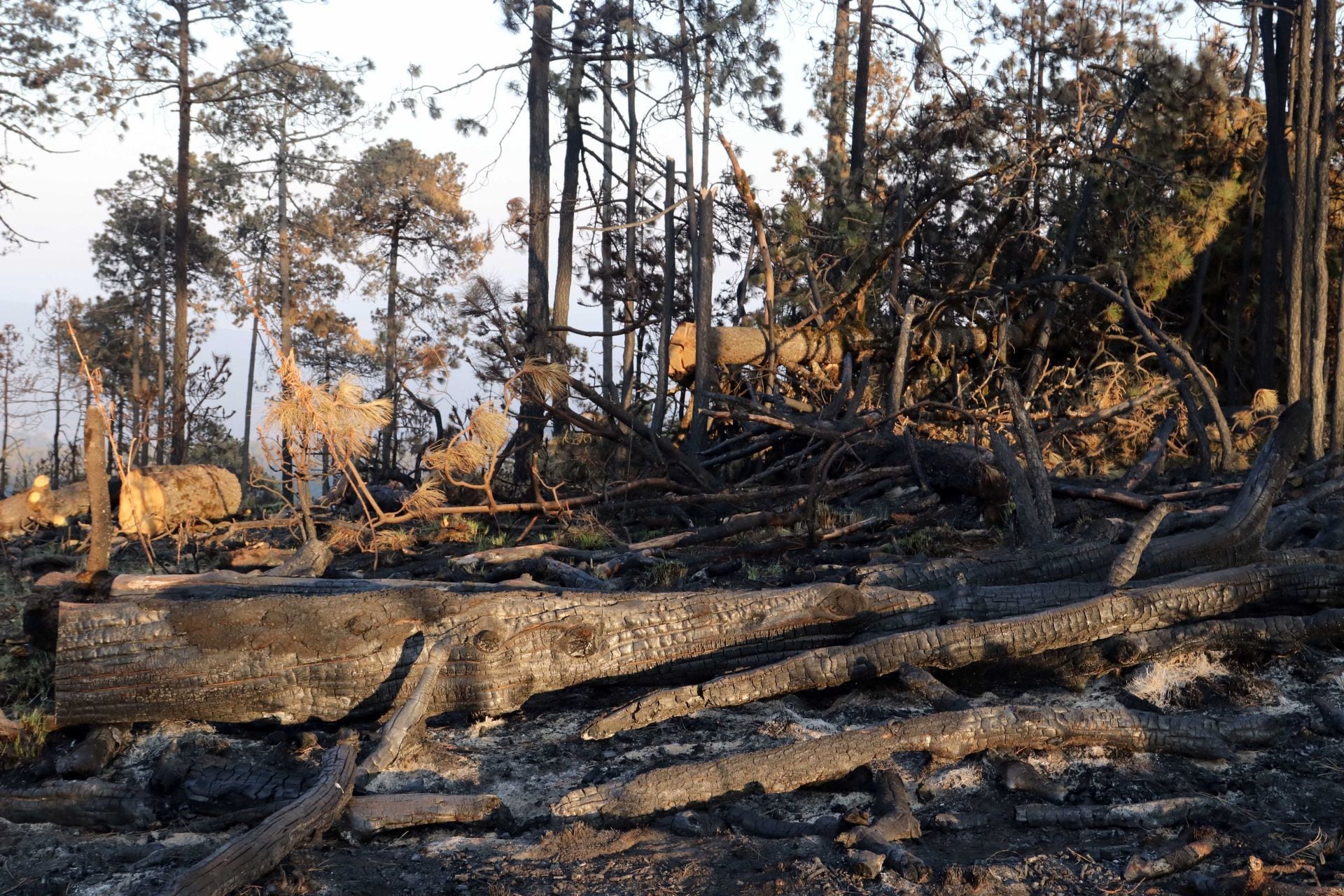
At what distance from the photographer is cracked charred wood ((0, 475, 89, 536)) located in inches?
439

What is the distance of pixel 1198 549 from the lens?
222 inches

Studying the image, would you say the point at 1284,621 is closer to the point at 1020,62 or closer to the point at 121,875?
the point at 121,875

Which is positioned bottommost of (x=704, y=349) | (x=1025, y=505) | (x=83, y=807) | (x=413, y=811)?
(x=83, y=807)

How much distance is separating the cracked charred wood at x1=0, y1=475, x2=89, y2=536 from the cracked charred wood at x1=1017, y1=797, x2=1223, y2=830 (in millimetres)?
11272

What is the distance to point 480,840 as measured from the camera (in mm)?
3357

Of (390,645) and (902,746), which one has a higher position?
(390,645)

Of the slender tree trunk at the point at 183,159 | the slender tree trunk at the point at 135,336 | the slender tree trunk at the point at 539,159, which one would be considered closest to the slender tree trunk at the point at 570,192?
the slender tree trunk at the point at 539,159

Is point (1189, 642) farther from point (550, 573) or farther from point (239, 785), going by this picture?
point (239, 785)

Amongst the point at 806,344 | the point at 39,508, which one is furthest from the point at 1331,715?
the point at 39,508

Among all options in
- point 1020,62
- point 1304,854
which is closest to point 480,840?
point 1304,854

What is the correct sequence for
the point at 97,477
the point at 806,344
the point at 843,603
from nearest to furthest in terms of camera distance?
the point at 843,603
the point at 97,477
the point at 806,344

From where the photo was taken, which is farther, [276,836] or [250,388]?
[250,388]

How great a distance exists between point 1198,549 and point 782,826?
350 centimetres

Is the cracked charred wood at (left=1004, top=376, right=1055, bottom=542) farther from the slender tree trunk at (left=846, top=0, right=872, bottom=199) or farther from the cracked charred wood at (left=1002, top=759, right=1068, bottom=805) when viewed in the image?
the slender tree trunk at (left=846, top=0, right=872, bottom=199)
